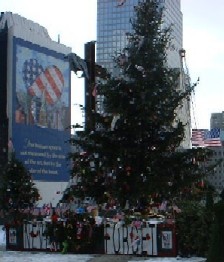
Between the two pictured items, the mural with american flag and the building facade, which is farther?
the mural with american flag

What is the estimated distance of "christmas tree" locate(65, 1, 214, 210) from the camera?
17.5 m

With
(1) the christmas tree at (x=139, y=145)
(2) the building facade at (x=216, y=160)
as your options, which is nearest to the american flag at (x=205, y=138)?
(2) the building facade at (x=216, y=160)

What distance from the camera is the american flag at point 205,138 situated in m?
22.4

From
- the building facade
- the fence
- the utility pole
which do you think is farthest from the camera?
the building facade

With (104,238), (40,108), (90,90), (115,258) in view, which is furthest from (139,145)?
(40,108)

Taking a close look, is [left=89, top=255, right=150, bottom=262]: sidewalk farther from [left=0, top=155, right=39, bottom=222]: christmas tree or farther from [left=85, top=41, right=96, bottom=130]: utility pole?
[left=0, top=155, right=39, bottom=222]: christmas tree

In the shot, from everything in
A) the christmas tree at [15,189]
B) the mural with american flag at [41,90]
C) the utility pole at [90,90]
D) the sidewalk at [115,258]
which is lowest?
the sidewalk at [115,258]

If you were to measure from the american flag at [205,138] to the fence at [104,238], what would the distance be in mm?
6691

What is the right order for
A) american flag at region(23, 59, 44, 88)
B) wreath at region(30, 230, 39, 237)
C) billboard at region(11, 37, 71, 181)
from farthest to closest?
1. american flag at region(23, 59, 44, 88)
2. billboard at region(11, 37, 71, 181)
3. wreath at region(30, 230, 39, 237)

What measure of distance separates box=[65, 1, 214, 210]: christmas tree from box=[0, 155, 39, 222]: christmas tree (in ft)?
22.2

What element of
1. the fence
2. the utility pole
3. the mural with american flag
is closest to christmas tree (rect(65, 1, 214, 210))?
the utility pole

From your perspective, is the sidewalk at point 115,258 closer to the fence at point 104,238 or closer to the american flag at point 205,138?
the fence at point 104,238

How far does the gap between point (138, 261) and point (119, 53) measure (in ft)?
25.1

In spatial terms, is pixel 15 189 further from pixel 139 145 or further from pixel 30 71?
pixel 30 71
